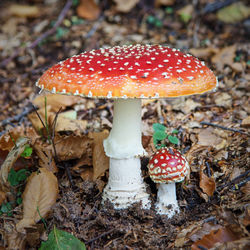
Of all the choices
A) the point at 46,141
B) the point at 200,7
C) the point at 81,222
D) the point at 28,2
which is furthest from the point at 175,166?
the point at 28,2

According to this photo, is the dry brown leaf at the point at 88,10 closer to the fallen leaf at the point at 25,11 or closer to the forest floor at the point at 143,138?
the forest floor at the point at 143,138

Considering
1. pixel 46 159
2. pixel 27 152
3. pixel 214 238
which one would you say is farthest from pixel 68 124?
pixel 214 238

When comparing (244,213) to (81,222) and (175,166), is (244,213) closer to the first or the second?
(175,166)

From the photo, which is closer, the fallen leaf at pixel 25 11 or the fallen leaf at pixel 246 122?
the fallen leaf at pixel 246 122

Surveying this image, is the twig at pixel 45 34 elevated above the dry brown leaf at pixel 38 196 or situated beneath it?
elevated above

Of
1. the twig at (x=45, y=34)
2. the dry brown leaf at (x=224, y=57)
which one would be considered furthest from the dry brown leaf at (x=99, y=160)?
the twig at (x=45, y=34)

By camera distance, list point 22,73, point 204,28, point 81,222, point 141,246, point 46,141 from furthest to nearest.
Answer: point 204,28 < point 22,73 < point 46,141 < point 81,222 < point 141,246

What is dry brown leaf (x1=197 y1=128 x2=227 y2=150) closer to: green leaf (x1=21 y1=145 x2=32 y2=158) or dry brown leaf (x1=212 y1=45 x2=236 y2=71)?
dry brown leaf (x1=212 y1=45 x2=236 y2=71)
